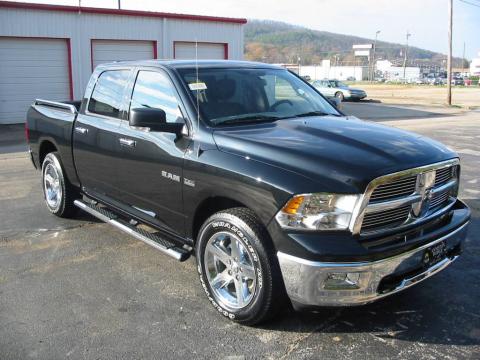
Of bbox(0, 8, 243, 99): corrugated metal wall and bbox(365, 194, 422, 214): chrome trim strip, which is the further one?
bbox(0, 8, 243, 99): corrugated metal wall

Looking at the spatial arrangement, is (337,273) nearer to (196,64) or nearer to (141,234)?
(141,234)

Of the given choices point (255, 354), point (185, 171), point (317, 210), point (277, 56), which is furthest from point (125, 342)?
point (277, 56)

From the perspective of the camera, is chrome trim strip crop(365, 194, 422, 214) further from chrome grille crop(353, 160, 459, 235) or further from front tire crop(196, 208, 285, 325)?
front tire crop(196, 208, 285, 325)

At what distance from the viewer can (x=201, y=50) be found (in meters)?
21.6

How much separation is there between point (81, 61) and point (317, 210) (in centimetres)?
1731

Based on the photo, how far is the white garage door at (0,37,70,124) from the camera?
1741cm

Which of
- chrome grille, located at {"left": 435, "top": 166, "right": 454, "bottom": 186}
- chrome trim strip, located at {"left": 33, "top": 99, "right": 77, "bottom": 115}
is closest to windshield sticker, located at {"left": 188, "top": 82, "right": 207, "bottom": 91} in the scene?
chrome grille, located at {"left": 435, "top": 166, "right": 454, "bottom": 186}

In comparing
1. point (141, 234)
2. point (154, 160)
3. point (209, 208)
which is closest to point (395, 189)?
point (209, 208)

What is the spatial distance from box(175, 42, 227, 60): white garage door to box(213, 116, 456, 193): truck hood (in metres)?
17.6

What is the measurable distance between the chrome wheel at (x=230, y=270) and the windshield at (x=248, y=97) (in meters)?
0.95

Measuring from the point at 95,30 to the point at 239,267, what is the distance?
56.4ft

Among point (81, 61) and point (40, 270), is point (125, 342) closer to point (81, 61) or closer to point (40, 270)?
point (40, 270)

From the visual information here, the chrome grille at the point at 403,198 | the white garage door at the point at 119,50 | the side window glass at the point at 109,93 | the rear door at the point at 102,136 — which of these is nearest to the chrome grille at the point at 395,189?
the chrome grille at the point at 403,198

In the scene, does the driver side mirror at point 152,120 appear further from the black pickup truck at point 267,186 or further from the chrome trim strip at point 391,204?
the chrome trim strip at point 391,204
